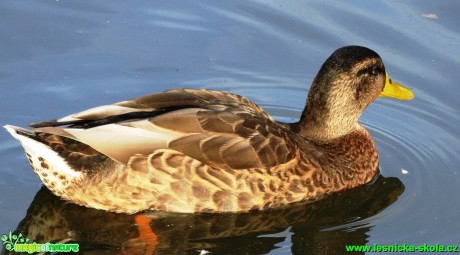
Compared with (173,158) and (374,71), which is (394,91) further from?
(173,158)

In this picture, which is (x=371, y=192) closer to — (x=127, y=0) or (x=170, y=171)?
(x=170, y=171)

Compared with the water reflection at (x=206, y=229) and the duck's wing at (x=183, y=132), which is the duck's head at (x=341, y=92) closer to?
the duck's wing at (x=183, y=132)

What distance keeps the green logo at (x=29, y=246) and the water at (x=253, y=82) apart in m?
0.13

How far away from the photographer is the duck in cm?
758

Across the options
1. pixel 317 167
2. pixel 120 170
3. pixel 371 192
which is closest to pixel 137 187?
pixel 120 170

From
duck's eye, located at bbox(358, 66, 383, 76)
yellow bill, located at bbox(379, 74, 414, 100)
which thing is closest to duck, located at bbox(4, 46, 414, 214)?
duck's eye, located at bbox(358, 66, 383, 76)

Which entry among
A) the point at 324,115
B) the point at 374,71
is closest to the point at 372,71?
the point at 374,71

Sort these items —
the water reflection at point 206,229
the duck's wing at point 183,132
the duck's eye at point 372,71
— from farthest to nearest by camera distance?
the duck's eye at point 372,71 → the duck's wing at point 183,132 → the water reflection at point 206,229

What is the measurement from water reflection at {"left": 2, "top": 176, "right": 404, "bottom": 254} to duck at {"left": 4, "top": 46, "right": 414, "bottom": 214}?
9cm

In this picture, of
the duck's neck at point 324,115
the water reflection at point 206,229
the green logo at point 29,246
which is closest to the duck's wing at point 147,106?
the duck's neck at point 324,115

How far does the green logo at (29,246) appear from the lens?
719cm

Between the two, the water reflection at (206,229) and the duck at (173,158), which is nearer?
the water reflection at (206,229)

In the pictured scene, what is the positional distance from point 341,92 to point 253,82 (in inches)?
64.8

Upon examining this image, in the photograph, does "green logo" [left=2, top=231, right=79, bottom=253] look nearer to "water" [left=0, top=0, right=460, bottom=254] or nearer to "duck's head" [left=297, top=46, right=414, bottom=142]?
"water" [left=0, top=0, right=460, bottom=254]
